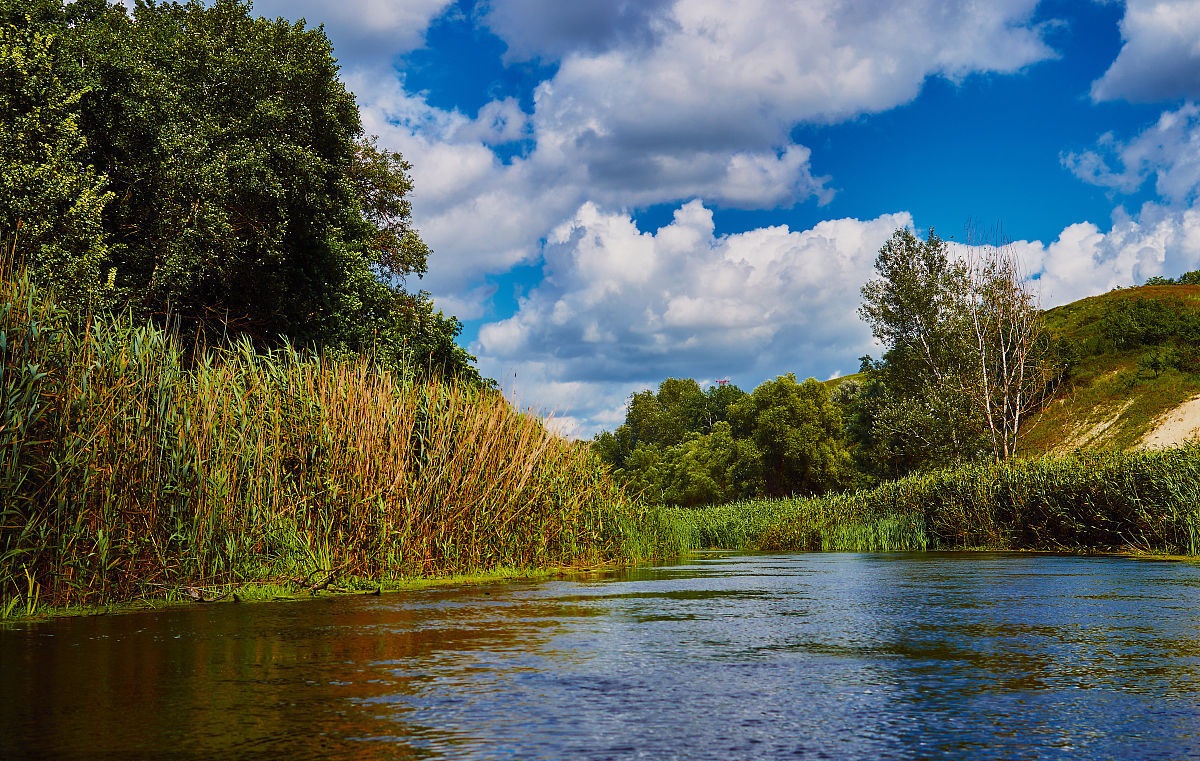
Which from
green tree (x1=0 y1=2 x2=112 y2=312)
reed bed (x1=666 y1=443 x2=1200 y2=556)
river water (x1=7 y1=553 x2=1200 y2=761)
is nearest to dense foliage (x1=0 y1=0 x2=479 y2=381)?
green tree (x1=0 y1=2 x2=112 y2=312)

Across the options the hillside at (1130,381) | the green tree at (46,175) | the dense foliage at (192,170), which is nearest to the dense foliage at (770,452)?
the hillside at (1130,381)

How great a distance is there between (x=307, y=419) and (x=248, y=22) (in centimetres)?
1891

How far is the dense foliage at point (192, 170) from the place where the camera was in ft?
60.8

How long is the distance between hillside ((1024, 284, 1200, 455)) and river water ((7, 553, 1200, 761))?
134ft

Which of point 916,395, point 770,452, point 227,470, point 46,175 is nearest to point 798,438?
point 770,452

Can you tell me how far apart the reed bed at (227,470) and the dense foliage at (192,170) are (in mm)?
8013

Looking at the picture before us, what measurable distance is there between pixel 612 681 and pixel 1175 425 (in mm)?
45735

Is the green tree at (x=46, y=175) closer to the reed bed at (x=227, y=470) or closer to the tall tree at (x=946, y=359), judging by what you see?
the reed bed at (x=227, y=470)

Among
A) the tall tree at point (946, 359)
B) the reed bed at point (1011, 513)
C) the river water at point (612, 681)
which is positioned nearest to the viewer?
the river water at point (612, 681)

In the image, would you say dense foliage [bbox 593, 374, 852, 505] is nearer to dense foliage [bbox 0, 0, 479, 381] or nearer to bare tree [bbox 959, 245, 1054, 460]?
bare tree [bbox 959, 245, 1054, 460]

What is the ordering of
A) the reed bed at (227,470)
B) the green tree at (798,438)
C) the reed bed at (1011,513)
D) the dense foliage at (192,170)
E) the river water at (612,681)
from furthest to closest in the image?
1. the green tree at (798,438)
2. the dense foliage at (192,170)
3. the reed bed at (1011,513)
4. the reed bed at (227,470)
5. the river water at (612,681)

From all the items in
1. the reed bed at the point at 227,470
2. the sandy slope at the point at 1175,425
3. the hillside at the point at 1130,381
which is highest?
the hillside at the point at 1130,381

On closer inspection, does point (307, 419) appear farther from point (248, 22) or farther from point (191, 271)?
point (248, 22)

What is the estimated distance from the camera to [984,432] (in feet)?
122
